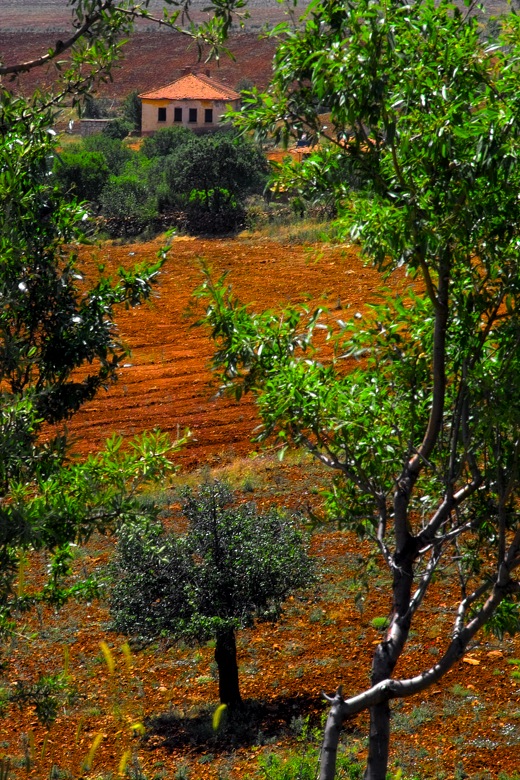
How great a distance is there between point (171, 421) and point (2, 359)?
43.0ft

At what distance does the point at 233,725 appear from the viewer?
8062 mm

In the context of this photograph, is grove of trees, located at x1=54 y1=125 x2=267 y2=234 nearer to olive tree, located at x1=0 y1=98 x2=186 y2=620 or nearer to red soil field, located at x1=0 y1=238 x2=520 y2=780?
red soil field, located at x1=0 y1=238 x2=520 y2=780

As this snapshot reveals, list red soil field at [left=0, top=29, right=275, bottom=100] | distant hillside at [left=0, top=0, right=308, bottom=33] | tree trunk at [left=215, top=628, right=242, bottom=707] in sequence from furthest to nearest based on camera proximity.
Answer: distant hillside at [left=0, top=0, right=308, bottom=33], red soil field at [left=0, top=29, right=275, bottom=100], tree trunk at [left=215, top=628, right=242, bottom=707]

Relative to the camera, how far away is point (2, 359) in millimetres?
3770

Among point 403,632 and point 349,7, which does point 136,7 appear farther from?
point 403,632

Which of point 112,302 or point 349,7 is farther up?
point 349,7

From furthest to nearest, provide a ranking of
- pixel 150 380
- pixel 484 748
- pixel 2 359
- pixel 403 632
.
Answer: pixel 150 380, pixel 484 748, pixel 403 632, pixel 2 359

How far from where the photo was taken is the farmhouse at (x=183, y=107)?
2083 inches

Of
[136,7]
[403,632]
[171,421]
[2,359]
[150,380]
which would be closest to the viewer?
[2,359]

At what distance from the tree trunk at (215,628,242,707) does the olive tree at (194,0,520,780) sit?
3.48 m

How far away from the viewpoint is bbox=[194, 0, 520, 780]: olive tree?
157 inches

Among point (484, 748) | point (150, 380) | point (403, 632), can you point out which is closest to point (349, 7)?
point (403, 632)

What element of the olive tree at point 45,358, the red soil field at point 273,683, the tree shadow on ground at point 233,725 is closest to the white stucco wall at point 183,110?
the red soil field at point 273,683

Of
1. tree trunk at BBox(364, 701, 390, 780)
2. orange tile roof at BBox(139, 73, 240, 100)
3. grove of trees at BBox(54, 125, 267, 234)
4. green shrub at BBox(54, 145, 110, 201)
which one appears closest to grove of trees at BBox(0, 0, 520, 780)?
tree trunk at BBox(364, 701, 390, 780)
